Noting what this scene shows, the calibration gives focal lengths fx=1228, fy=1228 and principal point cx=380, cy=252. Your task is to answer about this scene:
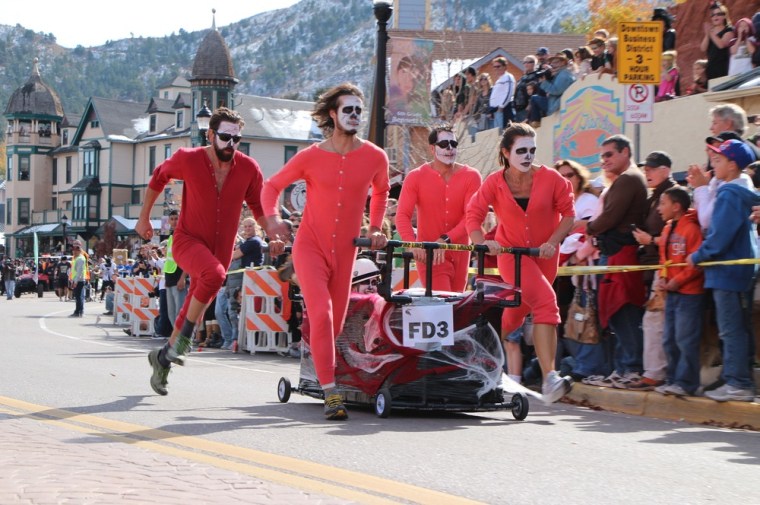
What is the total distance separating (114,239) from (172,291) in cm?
7186

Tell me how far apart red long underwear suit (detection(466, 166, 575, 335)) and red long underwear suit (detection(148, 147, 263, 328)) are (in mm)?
1934

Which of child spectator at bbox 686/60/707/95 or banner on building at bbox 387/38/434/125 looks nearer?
child spectator at bbox 686/60/707/95

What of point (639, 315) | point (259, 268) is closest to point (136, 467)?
point (639, 315)

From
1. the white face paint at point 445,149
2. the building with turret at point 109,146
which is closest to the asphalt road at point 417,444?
the white face paint at point 445,149

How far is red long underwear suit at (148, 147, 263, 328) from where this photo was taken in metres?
9.64

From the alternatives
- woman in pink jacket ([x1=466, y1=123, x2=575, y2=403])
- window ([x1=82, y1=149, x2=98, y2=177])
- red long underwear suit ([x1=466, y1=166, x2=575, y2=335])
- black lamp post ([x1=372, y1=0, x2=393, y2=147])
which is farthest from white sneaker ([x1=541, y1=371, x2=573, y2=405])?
window ([x1=82, y1=149, x2=98, y2=177])

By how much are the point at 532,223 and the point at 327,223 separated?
1718mm

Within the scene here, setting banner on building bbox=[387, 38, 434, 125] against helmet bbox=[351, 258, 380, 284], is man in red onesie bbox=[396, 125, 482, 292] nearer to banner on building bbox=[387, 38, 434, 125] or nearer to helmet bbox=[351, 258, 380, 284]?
helmet bbox=[351, 258, 380, 284]

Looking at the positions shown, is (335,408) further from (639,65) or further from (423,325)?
(639,65)

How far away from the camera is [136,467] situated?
6191 millimetres

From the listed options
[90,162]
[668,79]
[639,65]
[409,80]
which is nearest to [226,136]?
[639,65]

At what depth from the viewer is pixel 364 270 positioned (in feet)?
32.7

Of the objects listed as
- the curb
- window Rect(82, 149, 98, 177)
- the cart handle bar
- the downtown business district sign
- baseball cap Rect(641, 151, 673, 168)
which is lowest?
the curb

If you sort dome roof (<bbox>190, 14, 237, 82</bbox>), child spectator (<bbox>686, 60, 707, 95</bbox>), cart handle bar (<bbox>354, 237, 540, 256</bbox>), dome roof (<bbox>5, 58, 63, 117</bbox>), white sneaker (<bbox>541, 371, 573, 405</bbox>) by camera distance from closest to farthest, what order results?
cart handle bar (<bbox>354, 237, 540, 256</bbox>)
white sneaker (<bbox>541, 371, 573, 405</bbox>)
child spectator (<bbox>686, 60, 707, 95</bbox>)
dome roof (<bbox>190, 14, 237, 82</bbox>)
dome roof (<bbox>5, 58, 63, 117</bbox>)
